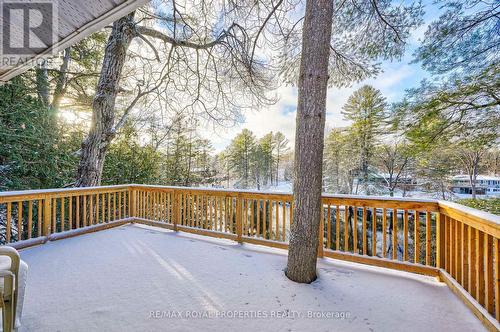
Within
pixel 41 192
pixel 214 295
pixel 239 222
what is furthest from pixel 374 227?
pixel 41 192

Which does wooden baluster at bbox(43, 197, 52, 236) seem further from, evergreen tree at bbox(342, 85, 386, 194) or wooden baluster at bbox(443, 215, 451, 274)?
evergreen tree at bbox(342, 85, 386, 194)

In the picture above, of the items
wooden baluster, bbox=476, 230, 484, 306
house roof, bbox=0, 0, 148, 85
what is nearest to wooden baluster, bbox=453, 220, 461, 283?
wooden baluster, bbox=476, 230, 484, 306

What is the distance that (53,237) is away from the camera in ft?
11.7

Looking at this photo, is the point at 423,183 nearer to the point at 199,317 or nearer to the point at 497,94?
the point at 497,94

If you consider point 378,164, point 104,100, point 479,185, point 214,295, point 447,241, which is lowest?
point 214,295

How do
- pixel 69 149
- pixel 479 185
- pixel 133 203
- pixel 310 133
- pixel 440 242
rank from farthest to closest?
1. pixel 479 185
2. pixel 69 149
3. pixel 133 203
4. pixel 440 242
5. pixel 310 133

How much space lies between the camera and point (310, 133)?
7.54 feet

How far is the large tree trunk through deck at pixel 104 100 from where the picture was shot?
4.68 metres

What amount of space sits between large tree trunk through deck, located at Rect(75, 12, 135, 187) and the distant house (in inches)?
709

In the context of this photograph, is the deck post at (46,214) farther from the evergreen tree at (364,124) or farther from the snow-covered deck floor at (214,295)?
the evergreen tree at (364,124)

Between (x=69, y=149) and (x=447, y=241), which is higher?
(x=69, y=149)

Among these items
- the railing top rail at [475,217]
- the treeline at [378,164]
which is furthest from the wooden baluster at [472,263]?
the treeline at [378,164]

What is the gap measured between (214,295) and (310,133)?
1.90 metres

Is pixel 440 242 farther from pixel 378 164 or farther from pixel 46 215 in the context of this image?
pixel 378 164
